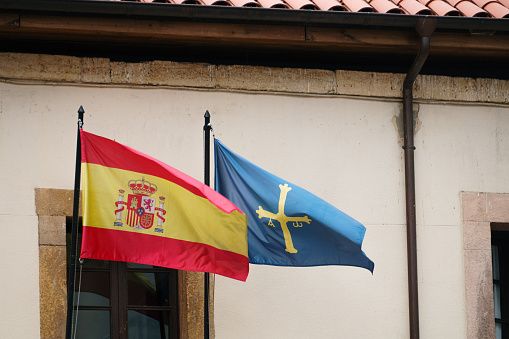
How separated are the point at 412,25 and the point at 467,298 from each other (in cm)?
213

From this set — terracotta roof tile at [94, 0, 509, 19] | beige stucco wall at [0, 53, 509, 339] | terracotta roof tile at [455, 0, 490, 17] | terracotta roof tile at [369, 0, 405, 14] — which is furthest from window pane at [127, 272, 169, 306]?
terracotta roof tile at [455, 0, 490, 17]

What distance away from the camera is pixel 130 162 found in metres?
4.97

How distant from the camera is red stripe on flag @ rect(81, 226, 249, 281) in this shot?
4.82m

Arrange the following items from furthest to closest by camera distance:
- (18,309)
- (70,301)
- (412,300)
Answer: (412,300)
(18,309)
(70,301)

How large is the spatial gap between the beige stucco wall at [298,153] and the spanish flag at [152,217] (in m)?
1.12

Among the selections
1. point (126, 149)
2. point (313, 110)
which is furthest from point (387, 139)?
point (126, 149)

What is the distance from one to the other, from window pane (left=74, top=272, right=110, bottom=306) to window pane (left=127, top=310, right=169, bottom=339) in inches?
8.9

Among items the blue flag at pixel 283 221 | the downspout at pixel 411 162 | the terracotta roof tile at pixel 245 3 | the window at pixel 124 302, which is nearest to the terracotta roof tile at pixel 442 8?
the downspout at pixel 411 162

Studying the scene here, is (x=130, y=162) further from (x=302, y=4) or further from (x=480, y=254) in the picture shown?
(x=480, y=254)

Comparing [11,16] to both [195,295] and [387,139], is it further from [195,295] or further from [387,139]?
[387,139]

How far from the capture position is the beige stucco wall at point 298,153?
6035 millimetres

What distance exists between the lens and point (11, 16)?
5.84 metres

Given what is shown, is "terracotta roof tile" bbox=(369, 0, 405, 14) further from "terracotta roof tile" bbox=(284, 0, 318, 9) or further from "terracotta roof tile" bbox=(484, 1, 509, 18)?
"terracotta roof tile" bbox=(484, 1, 509, 18)

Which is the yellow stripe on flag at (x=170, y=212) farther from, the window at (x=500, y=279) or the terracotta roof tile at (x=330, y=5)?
the window at (x=500, y=279)
